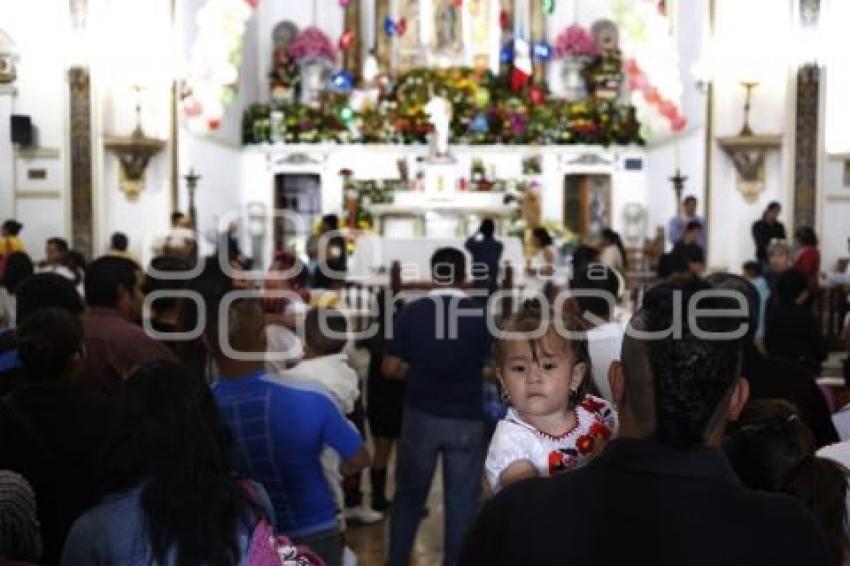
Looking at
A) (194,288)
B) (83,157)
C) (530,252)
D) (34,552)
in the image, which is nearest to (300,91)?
(83,157)

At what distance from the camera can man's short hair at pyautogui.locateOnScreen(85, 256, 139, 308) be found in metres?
4.46

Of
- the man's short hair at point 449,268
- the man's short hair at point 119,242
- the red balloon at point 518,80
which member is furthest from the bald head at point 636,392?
the red balloon at point 518,80

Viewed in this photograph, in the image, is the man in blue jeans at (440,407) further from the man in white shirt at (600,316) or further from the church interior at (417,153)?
the man in white shirt at (600,316)

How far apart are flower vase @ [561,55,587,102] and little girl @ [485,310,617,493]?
64.3 feet

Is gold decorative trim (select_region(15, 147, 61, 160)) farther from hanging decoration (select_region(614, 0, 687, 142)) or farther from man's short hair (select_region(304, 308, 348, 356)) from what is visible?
man's short hair (select_region(304, 308, 348, 356))

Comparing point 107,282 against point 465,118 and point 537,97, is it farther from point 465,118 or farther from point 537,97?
point 537,97

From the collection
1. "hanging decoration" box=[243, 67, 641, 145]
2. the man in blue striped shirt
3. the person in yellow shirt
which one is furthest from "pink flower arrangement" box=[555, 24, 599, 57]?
the man in blue striped shirt

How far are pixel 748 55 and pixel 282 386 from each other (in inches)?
483

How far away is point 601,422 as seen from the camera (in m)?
2.85

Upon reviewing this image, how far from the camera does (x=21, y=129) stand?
48.2 feet

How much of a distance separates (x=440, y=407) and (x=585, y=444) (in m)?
2.62

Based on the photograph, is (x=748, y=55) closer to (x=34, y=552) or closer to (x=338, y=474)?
(x=338, y=474)

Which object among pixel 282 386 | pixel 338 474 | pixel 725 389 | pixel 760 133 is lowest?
pixel 338 474

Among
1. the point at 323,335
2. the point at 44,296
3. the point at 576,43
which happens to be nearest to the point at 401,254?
the point at 576,43
